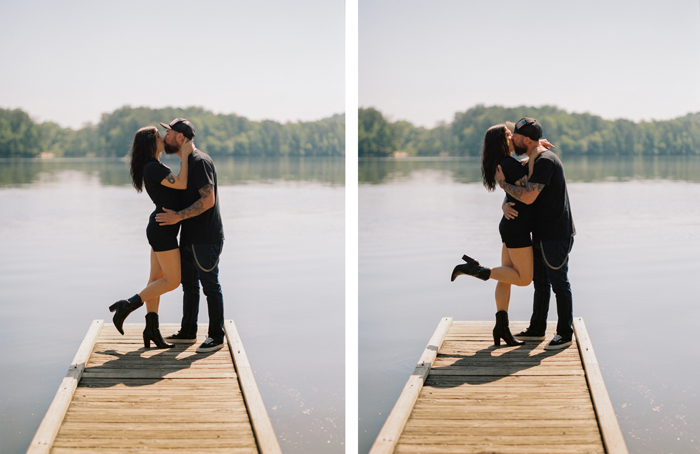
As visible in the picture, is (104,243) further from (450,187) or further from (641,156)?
(641,156)

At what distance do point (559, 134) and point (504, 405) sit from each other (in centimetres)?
5556

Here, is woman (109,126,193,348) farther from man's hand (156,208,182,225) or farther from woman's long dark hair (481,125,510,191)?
woman's long dark hair (481,125,510,191)

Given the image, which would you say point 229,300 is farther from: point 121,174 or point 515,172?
point 121,174

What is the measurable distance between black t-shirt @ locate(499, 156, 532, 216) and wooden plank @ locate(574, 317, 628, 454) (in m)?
0.85

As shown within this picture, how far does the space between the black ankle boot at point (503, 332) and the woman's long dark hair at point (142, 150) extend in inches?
87.5

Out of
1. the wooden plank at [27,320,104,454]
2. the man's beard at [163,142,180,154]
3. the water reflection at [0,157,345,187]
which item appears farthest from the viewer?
the water reflection at [0,157,345,187]

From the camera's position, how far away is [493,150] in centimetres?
390

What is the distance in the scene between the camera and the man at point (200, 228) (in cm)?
381

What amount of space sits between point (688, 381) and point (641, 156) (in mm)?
56898

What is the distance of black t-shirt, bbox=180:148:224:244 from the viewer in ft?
12.5

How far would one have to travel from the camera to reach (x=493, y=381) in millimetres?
3430

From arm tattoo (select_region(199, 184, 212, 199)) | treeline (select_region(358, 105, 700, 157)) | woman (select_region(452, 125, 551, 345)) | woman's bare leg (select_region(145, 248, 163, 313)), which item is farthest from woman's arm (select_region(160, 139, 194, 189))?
treeline (select_region(358, 105, 700, 157))

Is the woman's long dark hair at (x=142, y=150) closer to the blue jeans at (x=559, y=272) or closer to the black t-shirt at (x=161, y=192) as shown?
the black t-shirt at (x=161, y=192)

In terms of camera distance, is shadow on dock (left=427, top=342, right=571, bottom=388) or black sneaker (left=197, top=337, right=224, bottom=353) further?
black sneaker (left=197, top=337, right=224, bottom=353)
